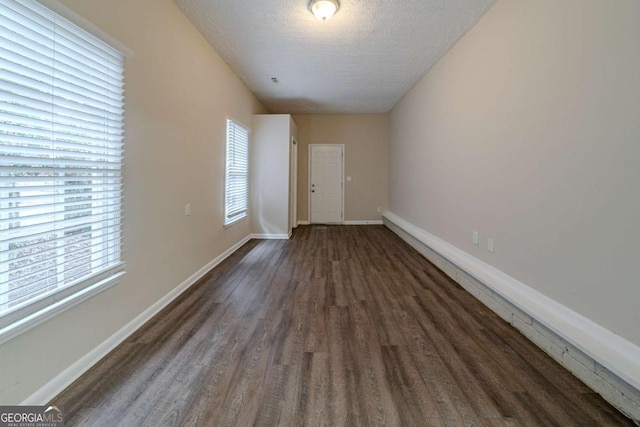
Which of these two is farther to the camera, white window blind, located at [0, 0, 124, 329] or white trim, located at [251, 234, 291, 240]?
white trim, located at [251, 234, 291, 240]

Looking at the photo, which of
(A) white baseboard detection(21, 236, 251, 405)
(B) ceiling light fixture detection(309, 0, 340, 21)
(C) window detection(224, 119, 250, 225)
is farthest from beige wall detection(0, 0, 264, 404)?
(B) ceiling light fixture detection(309, 0, 340, 21)

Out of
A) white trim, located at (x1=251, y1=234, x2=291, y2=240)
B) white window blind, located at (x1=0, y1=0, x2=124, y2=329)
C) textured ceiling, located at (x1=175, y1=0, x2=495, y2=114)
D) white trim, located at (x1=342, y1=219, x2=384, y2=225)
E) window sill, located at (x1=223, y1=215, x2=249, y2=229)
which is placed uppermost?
textured ceiling, located at (x1=175, y1=0, x2=495, y2=114)

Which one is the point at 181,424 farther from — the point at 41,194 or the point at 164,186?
the point at 164,186

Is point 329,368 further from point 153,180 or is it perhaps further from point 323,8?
point 323,8

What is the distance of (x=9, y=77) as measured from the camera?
118 cm

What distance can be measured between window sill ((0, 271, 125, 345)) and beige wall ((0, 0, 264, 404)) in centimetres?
4

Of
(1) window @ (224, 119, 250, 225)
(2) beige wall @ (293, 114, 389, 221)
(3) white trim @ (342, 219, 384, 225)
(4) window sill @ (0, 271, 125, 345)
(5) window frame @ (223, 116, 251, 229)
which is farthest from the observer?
(3) white trim @ (342, 219, 384, 225)

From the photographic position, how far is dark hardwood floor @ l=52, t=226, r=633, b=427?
125cm

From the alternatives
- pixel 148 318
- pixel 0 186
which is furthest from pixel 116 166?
pixel 148 318

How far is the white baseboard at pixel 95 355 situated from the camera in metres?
1.31

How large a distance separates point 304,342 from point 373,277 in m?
1.46

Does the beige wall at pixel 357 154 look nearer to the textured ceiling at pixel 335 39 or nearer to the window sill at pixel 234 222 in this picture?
the textured ceiling at pixel 335 39

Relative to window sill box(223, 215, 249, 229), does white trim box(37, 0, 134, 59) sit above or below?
above

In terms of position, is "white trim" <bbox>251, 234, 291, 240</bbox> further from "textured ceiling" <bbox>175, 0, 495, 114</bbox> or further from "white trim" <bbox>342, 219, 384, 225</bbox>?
"textured ceiling" <bbox>175, 0, 495, 114</bbox>
